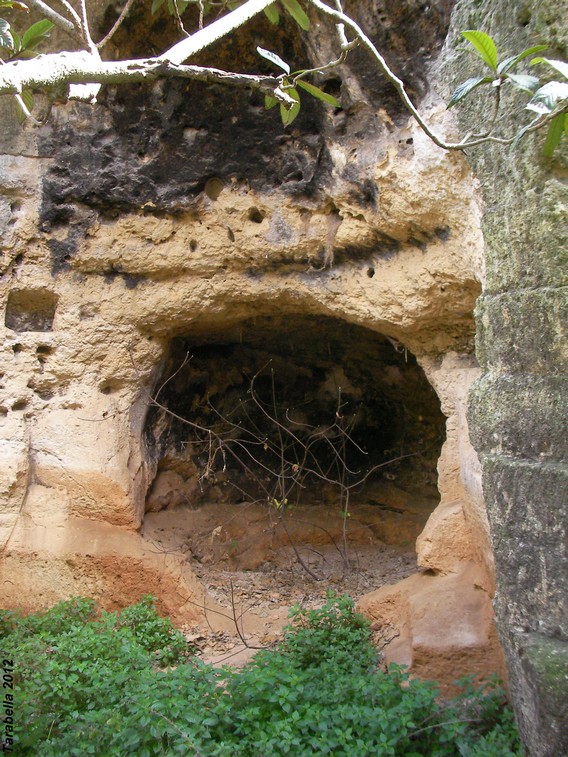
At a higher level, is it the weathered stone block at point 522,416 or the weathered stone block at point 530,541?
the weathered stone block at point 522,416

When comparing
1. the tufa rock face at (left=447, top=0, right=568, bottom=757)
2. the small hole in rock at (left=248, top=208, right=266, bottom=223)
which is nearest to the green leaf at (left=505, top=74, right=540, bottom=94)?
the tufa rock face at (left=447, top=0, right=568, bottom=757)

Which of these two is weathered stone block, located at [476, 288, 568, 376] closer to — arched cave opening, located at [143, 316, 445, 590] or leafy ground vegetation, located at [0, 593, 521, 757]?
leafy ground vegetation, located at [0, 593, 521, 757]

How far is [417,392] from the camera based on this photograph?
16.8ft

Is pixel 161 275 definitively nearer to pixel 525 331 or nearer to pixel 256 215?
pixel 256 215

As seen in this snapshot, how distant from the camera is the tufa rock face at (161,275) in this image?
3.34 m

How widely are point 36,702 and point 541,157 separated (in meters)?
2.62

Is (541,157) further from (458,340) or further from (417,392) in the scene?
(417,392)

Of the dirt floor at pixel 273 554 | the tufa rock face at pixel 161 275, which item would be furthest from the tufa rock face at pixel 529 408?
the dirt floor at pixel 273 554

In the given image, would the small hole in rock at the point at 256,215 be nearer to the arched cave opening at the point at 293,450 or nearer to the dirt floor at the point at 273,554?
the arched cave opening at the point at 293,450

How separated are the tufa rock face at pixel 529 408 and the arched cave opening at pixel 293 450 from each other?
234 cm

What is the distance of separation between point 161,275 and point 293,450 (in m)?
2.07

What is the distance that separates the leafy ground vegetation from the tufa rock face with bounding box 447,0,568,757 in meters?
0.34

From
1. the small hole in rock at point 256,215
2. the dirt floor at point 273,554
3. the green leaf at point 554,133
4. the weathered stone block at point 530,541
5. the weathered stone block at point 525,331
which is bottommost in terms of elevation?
the dirt floor at point 273,554

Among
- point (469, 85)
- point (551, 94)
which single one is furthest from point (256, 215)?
point (551, 94)
